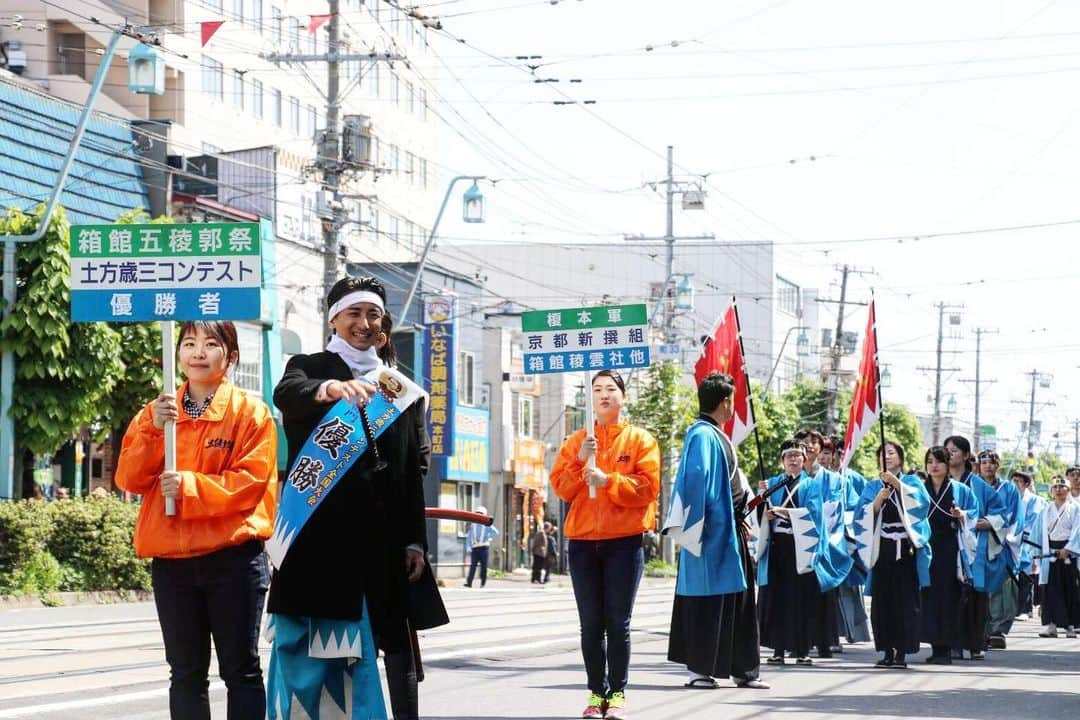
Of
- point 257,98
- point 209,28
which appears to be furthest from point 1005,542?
point 257,98

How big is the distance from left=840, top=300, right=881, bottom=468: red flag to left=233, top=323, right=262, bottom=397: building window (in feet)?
87.1

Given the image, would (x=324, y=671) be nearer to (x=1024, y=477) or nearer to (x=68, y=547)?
(x=1024, y=477)

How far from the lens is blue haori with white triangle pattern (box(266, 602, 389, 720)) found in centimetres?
652

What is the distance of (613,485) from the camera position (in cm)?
1011

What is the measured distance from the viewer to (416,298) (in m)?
49.1

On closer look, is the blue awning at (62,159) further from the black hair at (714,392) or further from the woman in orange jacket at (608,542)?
the woman in orange jacket at (608,542)

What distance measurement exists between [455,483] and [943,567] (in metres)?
35.3

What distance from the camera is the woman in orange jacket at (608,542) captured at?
32.7 feet

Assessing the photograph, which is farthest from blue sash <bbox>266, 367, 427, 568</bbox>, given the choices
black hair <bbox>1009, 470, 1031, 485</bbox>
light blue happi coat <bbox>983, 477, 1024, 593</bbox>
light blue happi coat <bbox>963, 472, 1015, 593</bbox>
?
black hair <bbox>1009, 470, 1031, 485</bbox>

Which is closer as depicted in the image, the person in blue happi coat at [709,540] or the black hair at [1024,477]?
the person in blue happi coat at [709,540]

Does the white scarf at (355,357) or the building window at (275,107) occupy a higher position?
the building window at (275,107)

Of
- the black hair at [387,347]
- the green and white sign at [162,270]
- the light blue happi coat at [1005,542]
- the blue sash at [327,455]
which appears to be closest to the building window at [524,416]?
the light blue happi coat at [1005,542]

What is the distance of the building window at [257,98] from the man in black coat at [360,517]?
168 feet

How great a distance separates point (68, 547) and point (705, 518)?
623 inches
